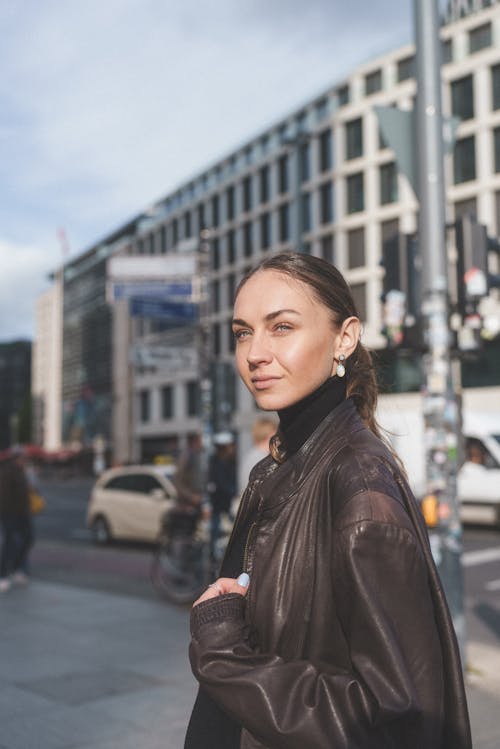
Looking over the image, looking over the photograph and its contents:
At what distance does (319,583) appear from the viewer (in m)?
1.40

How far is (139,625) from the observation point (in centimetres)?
761

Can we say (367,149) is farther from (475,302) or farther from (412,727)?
(412,727)

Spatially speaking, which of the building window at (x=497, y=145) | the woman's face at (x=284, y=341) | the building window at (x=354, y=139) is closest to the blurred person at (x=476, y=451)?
the woman's face at (x=284, y=341)

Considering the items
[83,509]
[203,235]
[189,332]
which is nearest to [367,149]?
[189,332]

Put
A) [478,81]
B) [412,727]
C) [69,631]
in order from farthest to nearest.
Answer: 1. [478,81]
2. [69,631]
3. [412,727]

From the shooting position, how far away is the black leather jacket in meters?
1.29

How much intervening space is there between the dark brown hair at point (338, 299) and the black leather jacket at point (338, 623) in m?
0.19

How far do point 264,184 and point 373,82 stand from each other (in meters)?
9.82

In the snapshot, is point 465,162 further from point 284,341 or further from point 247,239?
point 284,341

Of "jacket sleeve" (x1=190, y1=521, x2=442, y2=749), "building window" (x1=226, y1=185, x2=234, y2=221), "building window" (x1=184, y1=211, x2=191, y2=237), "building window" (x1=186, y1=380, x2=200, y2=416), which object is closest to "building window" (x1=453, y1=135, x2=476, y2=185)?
"building window" (x1=226, y1=185, x2=234, y2=221)

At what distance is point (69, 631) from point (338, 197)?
1421 inches

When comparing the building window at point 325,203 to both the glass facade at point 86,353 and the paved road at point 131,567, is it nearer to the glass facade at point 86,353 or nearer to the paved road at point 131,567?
the paved road at point 131,567

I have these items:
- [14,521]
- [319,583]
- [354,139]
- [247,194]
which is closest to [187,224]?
[247,194]

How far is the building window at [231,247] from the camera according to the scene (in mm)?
50688
